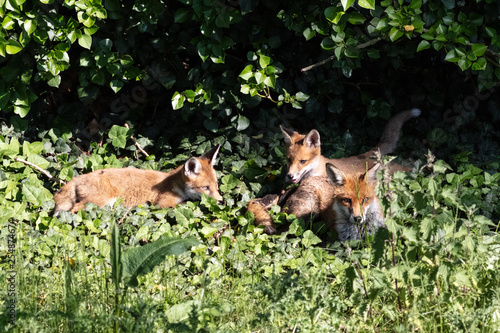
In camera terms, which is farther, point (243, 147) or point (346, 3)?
point (243, 147)

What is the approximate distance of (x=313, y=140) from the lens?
692 centimetres

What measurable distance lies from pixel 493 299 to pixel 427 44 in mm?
2934

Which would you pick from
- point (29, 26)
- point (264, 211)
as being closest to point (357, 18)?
point (264, 211)

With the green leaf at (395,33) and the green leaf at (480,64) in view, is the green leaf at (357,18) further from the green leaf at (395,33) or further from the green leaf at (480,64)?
the green leaf at (480,64)

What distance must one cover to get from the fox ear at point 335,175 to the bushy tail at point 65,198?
8.36 ft

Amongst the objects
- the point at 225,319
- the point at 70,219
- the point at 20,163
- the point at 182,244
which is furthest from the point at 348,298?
the point at 20,163

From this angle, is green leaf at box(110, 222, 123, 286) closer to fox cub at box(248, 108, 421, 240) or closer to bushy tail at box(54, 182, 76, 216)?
fox cub at box(248, 108, 421, 240)

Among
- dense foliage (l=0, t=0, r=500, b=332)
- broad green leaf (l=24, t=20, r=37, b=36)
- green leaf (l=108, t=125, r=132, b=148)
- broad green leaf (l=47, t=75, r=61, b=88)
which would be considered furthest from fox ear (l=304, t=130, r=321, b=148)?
broad green leaf (l=24, t=20, r=37, b=36)

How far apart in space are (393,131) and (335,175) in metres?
1.52

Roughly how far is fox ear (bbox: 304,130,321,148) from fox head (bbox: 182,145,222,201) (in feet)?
3.39

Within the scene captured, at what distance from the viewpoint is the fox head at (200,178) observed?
6.40 meters

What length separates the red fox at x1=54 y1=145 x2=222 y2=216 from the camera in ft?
19.9

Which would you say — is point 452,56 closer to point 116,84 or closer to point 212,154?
point 212,154

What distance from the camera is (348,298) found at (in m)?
4.16
